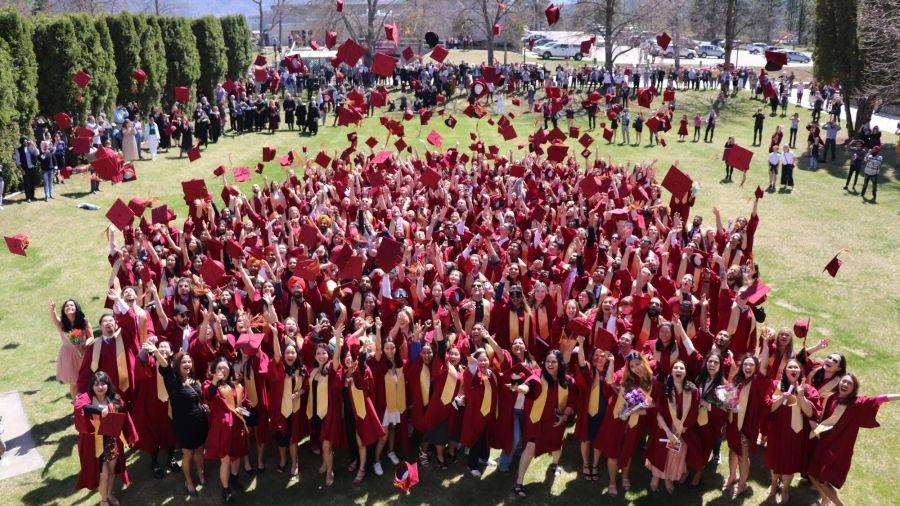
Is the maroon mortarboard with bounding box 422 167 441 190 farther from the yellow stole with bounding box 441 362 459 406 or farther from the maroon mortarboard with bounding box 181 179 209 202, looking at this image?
the yellow stole with bounding box 441 362 459 406

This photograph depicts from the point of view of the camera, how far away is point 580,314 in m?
8.70

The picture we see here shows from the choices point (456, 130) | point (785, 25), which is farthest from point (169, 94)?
point (785, 25)

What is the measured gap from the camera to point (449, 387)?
25.2 ft

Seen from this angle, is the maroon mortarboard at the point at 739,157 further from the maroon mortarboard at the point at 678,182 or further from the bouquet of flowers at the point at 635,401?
the bouquet of flowers at the point at 635,401

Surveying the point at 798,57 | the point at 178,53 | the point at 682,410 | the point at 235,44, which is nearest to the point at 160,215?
the point at 682,410

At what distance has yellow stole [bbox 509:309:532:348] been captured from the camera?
29.0ft

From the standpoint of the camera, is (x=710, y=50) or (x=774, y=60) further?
(x=710, y=50)

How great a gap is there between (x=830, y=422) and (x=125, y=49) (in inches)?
1023

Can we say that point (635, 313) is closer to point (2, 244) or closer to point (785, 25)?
point (2, 244)

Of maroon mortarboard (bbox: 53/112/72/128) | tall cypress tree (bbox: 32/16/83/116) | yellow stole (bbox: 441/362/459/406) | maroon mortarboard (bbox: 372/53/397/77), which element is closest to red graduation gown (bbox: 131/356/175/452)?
yellow stole (bbox: 441/362/459/406)

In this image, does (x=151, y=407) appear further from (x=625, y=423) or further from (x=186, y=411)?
(x=625, y=423)

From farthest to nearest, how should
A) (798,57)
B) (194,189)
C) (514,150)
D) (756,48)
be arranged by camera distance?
(756,48) → (798,57) → (514,150) → (194,189)

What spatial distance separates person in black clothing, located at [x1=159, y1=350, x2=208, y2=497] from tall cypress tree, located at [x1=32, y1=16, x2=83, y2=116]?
18.3m

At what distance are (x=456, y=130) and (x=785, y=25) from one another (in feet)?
231
